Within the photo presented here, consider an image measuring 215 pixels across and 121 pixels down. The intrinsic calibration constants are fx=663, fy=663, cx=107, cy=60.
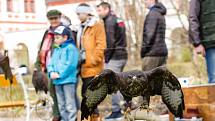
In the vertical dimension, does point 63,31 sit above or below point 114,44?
above

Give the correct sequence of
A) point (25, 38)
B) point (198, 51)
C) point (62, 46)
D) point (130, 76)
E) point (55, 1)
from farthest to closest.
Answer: point (55, 1) < point (25, 38) < point (62, 46) < point (198, 51) < point (130, 76)

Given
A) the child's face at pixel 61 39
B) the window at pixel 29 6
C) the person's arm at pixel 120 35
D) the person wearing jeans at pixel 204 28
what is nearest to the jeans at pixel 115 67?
the person's arm at pixel 120 35

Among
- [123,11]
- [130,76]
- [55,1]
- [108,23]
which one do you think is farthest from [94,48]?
[55,1]

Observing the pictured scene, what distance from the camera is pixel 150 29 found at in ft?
30.0

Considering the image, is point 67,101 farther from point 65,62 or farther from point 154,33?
point 154,33

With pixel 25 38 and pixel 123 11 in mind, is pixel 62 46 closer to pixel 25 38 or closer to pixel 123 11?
pixel 123 11

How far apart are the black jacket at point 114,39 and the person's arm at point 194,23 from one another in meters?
2.94

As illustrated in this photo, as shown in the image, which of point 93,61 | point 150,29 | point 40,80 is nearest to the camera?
point 93,61

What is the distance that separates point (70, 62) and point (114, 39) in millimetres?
1453

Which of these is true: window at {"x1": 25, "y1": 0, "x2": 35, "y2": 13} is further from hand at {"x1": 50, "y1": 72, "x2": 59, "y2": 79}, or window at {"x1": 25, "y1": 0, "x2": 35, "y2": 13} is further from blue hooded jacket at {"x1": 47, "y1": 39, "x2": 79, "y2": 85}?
hand at {"x1": 50, "y1": 72, "x2": 59, "y2": 79}

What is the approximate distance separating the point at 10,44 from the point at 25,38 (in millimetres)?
1906

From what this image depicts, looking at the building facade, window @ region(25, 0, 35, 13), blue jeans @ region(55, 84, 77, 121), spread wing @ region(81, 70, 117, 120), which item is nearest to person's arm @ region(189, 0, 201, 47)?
blue jeans @ region(55, 84, 77, 121)

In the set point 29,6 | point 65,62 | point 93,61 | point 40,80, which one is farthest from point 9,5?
point 65,62

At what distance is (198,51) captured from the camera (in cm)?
687
